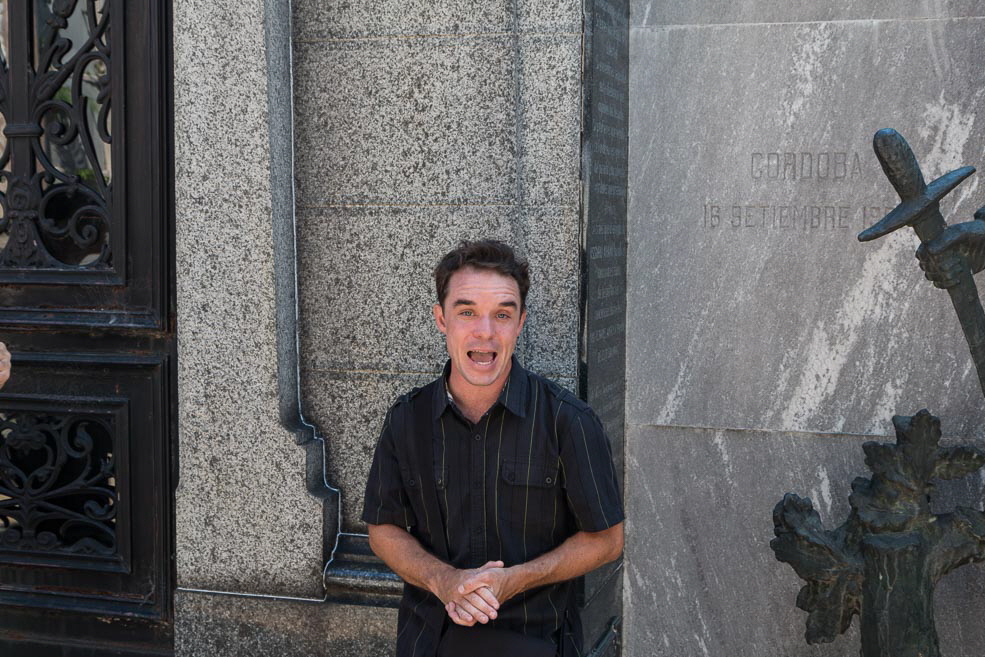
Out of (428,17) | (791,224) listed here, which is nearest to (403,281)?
(428,17)

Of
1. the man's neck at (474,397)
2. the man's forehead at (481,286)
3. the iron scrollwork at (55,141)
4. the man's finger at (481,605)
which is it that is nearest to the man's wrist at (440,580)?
the man's finger at (481,605)

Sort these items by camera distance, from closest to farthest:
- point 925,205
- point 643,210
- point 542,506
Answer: point 542,506 < point 925,205 < point 643,210

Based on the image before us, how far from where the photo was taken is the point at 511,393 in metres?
3.10

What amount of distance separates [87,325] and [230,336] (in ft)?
2.34

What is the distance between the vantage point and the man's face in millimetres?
3062

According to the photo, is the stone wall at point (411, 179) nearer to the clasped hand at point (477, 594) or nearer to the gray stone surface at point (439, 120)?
the gray stone surface at point (439, 120)

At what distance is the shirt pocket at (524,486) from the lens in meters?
3.07

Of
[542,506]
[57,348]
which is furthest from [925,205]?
[57,348]

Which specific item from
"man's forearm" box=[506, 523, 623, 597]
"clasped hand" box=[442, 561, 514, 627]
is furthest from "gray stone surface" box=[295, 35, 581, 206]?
"clasped hand" box=[442, 561, 514, 627]

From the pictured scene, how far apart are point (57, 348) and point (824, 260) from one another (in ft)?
10.3

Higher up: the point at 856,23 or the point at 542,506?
the point at 856,23

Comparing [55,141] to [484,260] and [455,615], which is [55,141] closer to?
[484,260]

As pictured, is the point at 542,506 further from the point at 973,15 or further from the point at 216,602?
the point at 973,15

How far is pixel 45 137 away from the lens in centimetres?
481
